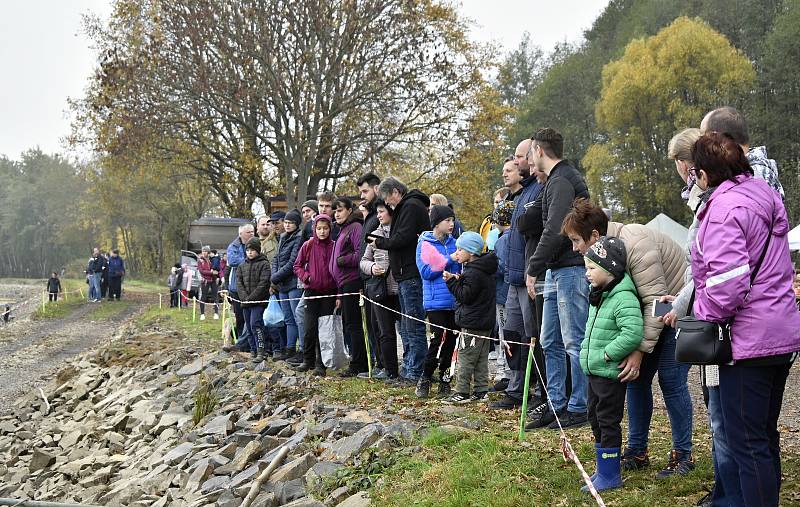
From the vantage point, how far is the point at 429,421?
664 centimetres

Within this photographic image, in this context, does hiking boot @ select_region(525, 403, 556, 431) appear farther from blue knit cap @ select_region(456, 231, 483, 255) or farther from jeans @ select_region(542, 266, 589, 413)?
blue knit cap @ select_region(456, 231, 483, 255)

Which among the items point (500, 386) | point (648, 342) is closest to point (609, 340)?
point (648, 342)

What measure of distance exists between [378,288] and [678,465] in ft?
15.2

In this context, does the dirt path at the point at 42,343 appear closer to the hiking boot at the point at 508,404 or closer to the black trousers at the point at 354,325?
the black trousers at the point at 354,325

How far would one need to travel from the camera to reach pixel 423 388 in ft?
26.4

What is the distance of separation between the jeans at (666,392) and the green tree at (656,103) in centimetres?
3324

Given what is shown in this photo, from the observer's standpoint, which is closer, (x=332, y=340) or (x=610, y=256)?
(x=610, y=256)

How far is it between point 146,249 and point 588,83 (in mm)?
36518

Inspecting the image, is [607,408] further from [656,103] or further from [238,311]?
[656,103]

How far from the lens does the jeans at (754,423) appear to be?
3703 millimetres

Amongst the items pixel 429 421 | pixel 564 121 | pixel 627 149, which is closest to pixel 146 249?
pixel 564 121

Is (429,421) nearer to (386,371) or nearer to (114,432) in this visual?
(386,371)

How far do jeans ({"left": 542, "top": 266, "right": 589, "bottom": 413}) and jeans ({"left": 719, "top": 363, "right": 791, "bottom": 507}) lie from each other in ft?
6.97

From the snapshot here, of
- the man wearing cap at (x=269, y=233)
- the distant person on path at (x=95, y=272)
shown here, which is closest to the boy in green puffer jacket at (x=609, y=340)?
the man wearing cap at (x=269, y=233)
